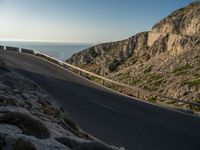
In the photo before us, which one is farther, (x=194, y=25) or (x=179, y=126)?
(x=194, y=25)

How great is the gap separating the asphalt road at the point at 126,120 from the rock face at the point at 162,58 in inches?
418

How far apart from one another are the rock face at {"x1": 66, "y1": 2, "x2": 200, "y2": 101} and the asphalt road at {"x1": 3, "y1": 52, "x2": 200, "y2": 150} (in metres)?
10.6

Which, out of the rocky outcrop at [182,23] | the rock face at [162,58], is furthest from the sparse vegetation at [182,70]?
the rocky outcrop at [182,23]

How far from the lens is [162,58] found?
55094mm

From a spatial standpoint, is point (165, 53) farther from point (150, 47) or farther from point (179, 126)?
point (179, 126)

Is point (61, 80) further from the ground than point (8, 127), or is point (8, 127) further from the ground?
point (8, 127)

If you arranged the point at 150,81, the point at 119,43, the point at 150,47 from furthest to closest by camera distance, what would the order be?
the point at 119,43 → the point at 150,47 → the point at 150,81

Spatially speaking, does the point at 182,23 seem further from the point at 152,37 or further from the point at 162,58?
the point at 162,58

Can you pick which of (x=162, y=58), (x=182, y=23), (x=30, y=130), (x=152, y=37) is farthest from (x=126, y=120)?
(x=152, y=37)

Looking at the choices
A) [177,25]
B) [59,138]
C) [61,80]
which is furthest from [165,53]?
[59,138]

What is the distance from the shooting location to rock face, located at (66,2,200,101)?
A: 4092 cm

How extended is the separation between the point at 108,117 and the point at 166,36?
41801mm

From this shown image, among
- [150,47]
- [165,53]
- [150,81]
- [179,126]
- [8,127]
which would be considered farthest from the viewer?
[150,47]

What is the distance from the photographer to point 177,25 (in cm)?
6425
